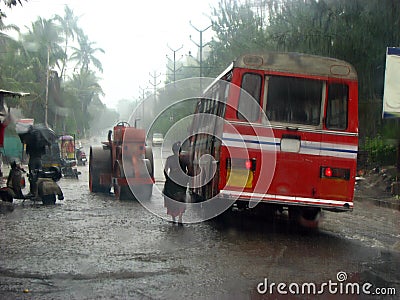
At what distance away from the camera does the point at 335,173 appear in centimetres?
915

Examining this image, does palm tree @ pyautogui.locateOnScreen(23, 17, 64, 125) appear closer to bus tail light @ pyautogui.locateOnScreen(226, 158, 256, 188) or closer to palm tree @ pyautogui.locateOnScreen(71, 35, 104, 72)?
palm tree @ pyautogui.locateOnScreen(71, 35, 104, 72)

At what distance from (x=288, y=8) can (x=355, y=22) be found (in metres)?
2.72

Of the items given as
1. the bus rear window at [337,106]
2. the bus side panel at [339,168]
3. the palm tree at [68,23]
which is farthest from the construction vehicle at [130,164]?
the palm tree at [68,23]

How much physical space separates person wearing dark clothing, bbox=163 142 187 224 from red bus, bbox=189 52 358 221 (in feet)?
4.64

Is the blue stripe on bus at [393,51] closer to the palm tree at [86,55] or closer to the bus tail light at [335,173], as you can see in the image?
the bus tail light at [335,173]

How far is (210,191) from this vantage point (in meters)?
10.0

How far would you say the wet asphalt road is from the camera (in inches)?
237

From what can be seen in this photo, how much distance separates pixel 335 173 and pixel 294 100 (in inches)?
55.0

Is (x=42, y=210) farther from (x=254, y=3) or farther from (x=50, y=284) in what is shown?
(x=254, y=3)

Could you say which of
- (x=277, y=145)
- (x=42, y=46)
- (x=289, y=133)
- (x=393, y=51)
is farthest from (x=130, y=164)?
(x=42, y=46)

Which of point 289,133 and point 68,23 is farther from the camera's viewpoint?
point 68,23

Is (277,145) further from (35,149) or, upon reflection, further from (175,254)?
(35,149)

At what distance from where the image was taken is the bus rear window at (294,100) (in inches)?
363

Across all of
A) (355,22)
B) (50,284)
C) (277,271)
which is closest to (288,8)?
(355,22)
